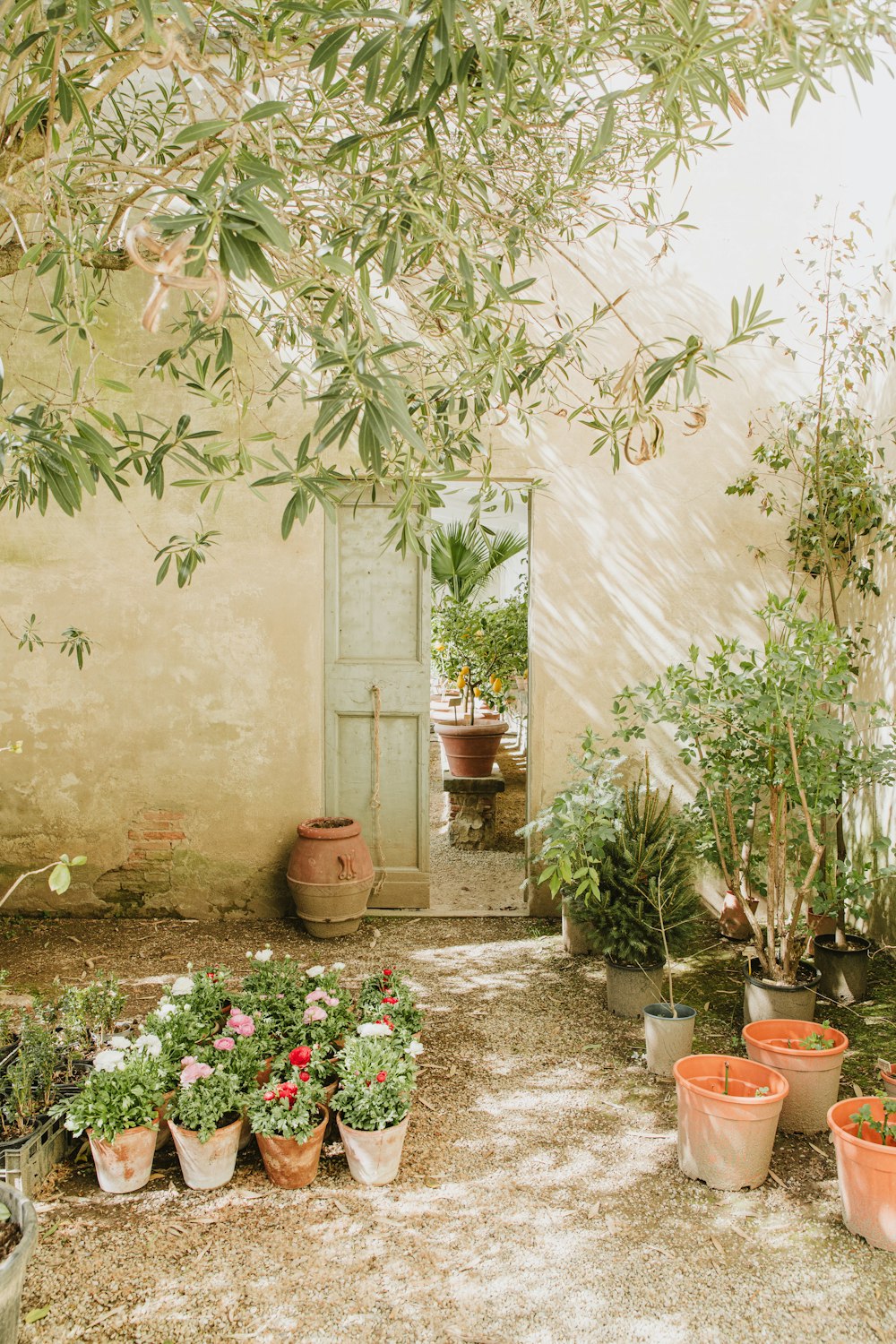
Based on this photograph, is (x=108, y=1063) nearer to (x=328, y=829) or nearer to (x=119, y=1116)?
(x=119, y=1116)

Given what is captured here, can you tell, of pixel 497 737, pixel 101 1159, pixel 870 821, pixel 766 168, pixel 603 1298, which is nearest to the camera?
pixel 603 1298

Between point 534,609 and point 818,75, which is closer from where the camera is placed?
point 818,75

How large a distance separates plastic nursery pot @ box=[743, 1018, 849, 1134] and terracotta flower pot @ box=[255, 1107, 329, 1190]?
1.38m

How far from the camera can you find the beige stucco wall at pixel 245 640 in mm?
4914

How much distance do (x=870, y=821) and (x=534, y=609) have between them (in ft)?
6.34

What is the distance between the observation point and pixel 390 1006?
3.03m

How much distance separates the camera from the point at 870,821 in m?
4.45

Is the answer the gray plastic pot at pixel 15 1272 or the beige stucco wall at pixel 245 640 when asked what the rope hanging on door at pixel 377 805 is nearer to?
the beige stucco wall at pixel 245 640

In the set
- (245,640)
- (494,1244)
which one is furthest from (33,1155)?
(245,640)

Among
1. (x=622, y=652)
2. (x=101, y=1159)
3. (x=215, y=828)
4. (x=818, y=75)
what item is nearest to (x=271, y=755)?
(x=215, y=828)

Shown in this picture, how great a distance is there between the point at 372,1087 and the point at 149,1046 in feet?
2.12

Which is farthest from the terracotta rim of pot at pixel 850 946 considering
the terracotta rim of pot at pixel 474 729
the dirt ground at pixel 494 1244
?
the terracotta rim of pot at pixel 474 729

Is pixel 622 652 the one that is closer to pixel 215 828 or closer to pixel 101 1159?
pixel 215 828

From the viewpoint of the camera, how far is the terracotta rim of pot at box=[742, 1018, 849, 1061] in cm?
287
